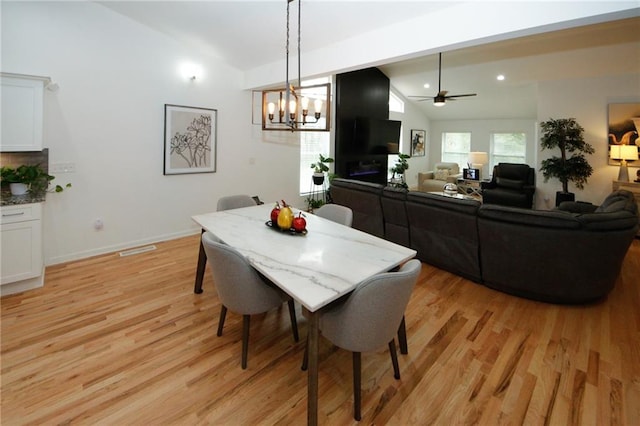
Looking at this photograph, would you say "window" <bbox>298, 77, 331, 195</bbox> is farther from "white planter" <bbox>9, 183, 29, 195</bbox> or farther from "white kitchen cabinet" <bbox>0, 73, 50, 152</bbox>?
"white planter" <bbox>9, 183, 29, 195</bbox>

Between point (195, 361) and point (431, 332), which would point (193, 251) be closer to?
point (195, 361)

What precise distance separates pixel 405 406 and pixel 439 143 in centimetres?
1017

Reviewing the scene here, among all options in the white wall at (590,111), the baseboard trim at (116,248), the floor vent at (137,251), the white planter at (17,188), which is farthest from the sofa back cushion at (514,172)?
the white planter at (17,188)

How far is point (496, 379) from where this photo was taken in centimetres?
204

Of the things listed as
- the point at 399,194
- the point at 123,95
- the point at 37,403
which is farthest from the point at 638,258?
the point at 123,95

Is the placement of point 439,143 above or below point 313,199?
above

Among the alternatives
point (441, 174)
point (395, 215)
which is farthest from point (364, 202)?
point (441, 174)

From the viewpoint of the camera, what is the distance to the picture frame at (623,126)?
18.2 feet

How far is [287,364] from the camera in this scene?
2.17 m

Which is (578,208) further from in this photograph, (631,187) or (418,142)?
(418,142)

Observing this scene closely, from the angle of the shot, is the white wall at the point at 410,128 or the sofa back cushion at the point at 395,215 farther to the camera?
the white wall at the point at 410,128

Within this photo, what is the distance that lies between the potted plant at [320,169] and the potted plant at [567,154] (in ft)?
14.4

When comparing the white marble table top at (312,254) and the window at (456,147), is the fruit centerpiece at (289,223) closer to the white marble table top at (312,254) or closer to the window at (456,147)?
the white marble table top at (312,254)

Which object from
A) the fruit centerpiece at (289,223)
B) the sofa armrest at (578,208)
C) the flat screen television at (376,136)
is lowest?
the fruit centerpiece at (289,223)
